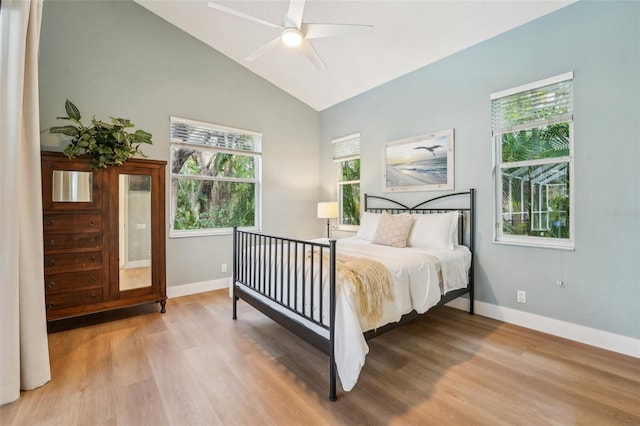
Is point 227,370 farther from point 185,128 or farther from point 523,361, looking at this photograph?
point 185,128

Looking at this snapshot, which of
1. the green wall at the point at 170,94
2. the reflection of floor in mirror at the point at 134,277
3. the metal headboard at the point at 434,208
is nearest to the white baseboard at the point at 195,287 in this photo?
the green wall at the point at 170,94

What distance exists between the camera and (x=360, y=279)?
1904 millimetres

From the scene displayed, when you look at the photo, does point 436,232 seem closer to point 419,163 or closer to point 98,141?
point 419,163

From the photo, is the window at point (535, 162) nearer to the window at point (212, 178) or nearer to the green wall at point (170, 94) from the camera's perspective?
the green wall at point (170, 94)

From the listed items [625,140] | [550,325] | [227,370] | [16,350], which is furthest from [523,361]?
[16,350]

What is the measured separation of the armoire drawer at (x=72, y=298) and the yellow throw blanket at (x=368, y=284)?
2.40 m

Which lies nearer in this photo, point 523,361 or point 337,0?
point 523,361

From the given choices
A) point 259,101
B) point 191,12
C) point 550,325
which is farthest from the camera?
point 259,101

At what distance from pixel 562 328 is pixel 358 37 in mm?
3612

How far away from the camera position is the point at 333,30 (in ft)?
7.74

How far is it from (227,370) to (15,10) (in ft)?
8.95

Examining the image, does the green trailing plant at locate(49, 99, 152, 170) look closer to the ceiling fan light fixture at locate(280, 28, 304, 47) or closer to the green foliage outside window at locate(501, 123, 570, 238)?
the ceiling fan light fixture at locate(280, 28, 304, 47)

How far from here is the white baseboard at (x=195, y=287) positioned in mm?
3748

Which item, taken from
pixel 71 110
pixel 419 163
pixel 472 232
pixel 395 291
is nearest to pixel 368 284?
pixel 395 291
